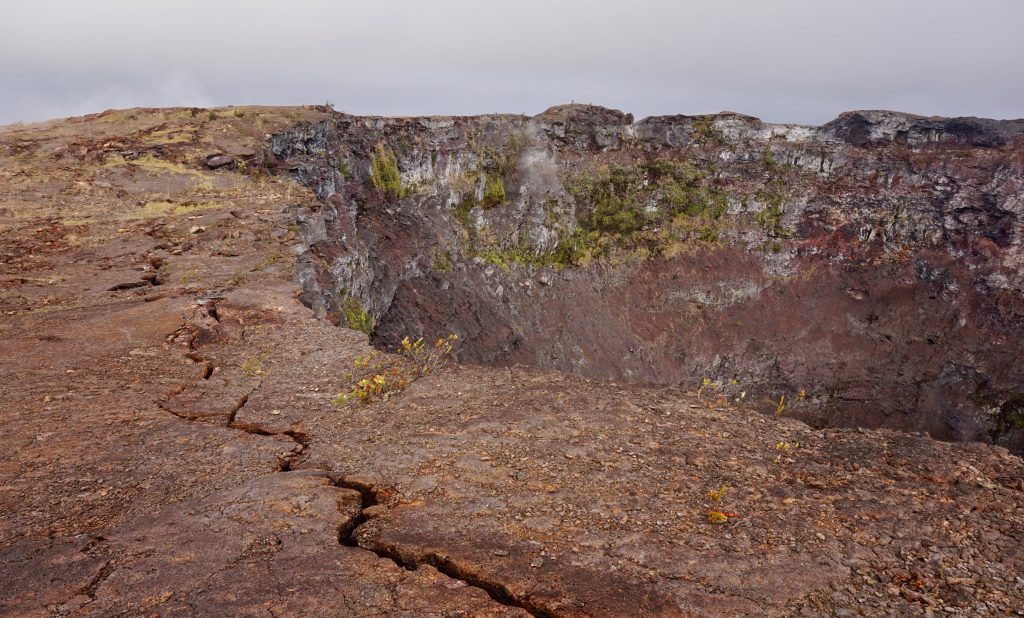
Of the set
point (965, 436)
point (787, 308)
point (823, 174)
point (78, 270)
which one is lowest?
point (965, 436)

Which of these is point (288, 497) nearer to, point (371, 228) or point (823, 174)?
point (371, 228)

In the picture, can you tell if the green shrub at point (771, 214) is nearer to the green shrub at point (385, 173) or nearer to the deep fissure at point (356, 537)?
the green shrub at point (385, 173)

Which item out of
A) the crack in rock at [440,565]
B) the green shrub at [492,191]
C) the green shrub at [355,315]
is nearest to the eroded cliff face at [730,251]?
the green shrub at [492,191]

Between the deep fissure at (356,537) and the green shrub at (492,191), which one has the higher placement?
the green shrub at (492,191)

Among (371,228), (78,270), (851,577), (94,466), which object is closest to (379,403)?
(94,466)

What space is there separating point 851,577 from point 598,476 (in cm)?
215

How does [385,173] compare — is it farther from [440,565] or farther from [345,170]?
[440,565]

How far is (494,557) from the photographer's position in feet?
14.0

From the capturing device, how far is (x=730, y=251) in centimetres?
3209

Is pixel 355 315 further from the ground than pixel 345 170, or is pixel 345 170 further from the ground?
pixel 345 170

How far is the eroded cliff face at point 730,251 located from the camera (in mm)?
27562

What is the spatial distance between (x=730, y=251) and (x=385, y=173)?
1999cm

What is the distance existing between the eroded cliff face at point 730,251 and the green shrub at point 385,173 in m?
0.13

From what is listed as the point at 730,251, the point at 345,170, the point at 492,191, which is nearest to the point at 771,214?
the point at 730,251
